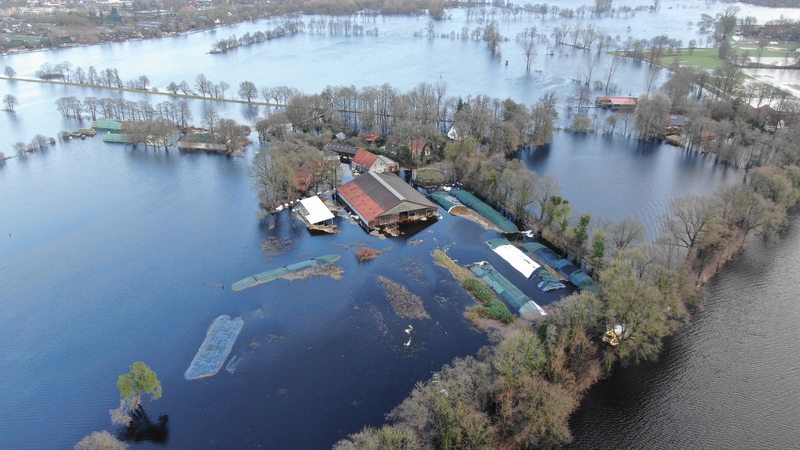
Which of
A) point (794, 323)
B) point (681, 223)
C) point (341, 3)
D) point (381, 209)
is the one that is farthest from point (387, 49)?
point (794, 323)

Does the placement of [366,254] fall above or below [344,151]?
below

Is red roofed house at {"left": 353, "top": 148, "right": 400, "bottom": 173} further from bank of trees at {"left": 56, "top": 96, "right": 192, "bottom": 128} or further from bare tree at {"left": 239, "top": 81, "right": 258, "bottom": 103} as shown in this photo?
bare tree at {"left": 239, "top": 81, "right": 258, "bottom": 103}

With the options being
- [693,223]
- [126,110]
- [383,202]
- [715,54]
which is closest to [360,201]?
[383,202]

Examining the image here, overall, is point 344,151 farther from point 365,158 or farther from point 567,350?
point 567,350

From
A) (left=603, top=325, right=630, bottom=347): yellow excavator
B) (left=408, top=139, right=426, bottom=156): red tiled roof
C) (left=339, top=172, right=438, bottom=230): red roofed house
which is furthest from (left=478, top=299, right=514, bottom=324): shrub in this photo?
(left=408, top=139, right=426, bottom=156): red tiled roof

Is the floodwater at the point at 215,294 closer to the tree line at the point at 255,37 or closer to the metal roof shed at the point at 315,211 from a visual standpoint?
Answer: the metal roof shed at the point at 315,211

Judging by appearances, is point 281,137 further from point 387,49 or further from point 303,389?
point 387,49
